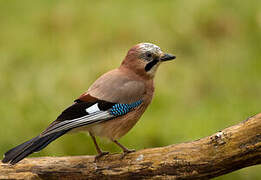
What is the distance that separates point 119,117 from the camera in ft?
15.0

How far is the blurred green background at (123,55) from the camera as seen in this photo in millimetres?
6508

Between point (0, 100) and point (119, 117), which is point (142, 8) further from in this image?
point (119, 117)

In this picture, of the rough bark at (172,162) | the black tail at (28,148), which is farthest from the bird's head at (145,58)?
the black tail at (28,148)

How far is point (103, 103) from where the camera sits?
4508 millimetres

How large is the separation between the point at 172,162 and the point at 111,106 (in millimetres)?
813

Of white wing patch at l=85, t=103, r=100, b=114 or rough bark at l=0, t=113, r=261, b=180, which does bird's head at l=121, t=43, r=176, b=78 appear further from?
rough bark at l=0, t=113, r=261, b=180

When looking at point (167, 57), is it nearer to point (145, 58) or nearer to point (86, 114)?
point (145, 58)

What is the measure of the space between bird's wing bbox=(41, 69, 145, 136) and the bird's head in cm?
15

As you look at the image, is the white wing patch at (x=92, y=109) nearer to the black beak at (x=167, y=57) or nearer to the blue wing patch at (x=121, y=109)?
the blue wing patch at (x=121, y=109)

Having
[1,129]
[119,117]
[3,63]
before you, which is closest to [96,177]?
[119,117]

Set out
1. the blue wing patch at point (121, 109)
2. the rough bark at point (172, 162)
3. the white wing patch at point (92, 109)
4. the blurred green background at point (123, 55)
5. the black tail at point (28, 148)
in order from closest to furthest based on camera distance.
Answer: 1. the rough bark at point (172, 162)
2. the black tail at point (28, 148)
3. the white wing patch at point (92, 109)
4. the blue wing patch at point (121, 109)
5. the blurred green background at point (123, 55)

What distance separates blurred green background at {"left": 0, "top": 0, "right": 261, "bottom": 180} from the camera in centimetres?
651

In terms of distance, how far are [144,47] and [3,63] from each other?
13.2ft

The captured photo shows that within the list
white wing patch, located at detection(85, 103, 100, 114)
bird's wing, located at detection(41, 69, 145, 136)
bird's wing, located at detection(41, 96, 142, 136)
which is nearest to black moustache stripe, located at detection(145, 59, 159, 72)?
bird's wing, located at detection(41, 69, 145, 136)
